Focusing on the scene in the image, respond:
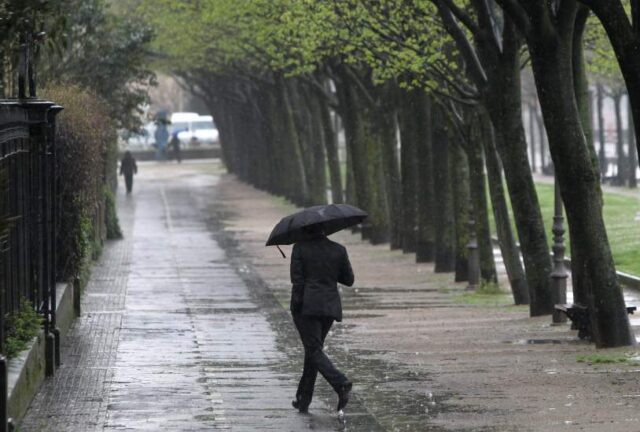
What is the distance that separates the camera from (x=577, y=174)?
1716 centimetres

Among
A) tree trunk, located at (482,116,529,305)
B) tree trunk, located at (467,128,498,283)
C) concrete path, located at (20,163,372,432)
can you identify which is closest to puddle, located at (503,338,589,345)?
concrete path, located at (20,163,372,432)

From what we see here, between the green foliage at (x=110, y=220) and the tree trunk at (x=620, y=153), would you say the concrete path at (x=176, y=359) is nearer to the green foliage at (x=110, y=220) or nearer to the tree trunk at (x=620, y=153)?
the green foliage at (x=110, y=220)

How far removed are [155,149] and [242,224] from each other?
192 feet

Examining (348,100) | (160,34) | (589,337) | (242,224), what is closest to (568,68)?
(589,337)

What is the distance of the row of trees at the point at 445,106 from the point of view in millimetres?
17156

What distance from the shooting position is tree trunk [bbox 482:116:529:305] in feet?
78.8

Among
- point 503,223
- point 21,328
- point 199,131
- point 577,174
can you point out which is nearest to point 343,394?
point 21,328

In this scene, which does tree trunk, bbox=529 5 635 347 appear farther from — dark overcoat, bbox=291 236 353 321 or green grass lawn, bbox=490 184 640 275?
green grass lawn, bbox=490 184 640 275

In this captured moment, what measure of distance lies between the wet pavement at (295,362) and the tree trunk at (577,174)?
457 millimetres

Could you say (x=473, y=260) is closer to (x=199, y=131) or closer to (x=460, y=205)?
(x=460, y=205)

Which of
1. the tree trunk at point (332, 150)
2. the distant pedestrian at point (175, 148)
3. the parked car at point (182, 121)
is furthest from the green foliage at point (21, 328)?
the parked car at point (182, 121)

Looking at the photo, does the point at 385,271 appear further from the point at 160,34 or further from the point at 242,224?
the point at 160,34

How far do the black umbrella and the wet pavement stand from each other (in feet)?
4.72

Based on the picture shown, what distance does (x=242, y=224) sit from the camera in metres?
44.9
